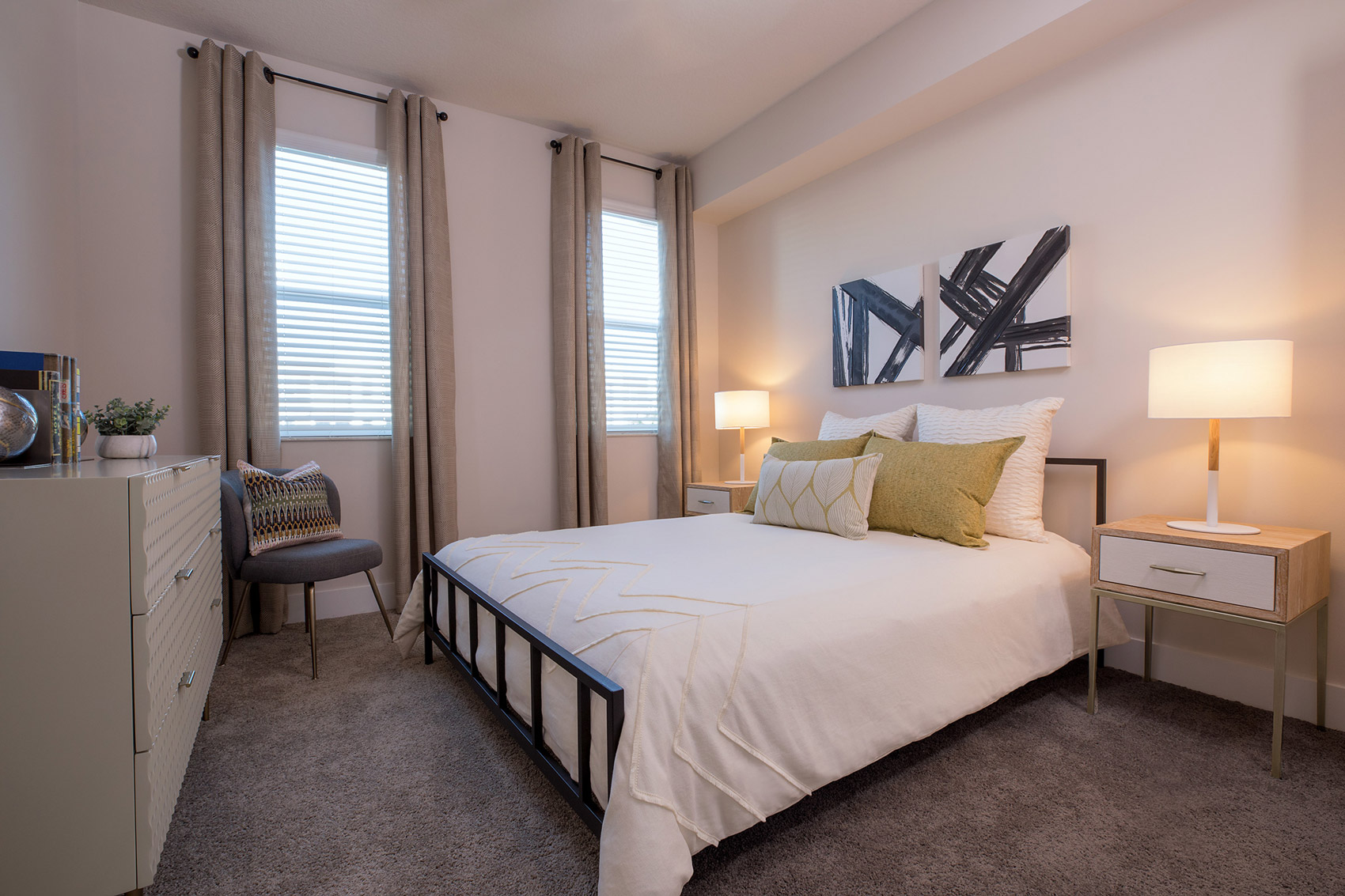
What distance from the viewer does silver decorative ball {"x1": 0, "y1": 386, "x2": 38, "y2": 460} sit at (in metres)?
1.32

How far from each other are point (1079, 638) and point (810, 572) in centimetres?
108

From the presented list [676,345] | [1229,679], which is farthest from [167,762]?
[676,345]

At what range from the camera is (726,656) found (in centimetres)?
127

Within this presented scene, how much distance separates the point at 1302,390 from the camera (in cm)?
200

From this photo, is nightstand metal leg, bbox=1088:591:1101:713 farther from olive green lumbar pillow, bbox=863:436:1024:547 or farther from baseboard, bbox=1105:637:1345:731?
baseboard, bbox=1105:637:1345:731

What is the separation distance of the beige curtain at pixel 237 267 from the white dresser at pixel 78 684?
1.96 meters

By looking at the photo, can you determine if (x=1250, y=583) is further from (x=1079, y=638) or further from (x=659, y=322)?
(x=659, y=322)

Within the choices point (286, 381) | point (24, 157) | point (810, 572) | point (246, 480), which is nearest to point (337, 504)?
point (246, 480)

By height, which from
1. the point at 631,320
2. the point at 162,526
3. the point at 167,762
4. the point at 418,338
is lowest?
the point at 167,762

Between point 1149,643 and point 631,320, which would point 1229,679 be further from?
point 631,320

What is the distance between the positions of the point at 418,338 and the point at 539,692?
234 centimetres

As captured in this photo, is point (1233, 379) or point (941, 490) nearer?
point (1233, 379)

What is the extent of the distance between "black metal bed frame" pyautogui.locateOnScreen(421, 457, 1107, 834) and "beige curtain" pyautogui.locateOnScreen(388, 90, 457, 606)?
1.07 metres

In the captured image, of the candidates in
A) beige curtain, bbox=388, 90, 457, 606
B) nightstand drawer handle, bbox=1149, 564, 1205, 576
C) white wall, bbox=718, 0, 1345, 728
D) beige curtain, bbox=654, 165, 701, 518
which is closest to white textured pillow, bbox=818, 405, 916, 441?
white wall, bbox=718, 0, 1345, 728
